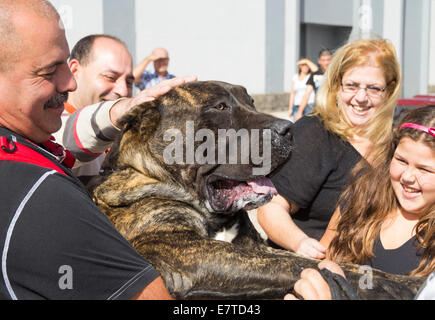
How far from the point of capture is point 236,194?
8.13ft

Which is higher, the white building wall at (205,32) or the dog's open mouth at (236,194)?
the white building wall at (205,32)

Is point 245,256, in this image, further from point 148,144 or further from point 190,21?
point 190,21

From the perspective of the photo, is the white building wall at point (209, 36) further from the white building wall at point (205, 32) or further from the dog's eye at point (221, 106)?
the dog's eye at point (221, 106)

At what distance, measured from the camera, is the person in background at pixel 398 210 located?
2221 mm

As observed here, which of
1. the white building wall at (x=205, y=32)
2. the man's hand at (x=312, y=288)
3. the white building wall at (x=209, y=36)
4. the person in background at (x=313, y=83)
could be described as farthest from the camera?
the white building wall at (x=209, y=36)

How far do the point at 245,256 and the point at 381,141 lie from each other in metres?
1.43

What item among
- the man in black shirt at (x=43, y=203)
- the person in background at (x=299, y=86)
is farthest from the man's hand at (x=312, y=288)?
the person in background at (x=299, y=86)

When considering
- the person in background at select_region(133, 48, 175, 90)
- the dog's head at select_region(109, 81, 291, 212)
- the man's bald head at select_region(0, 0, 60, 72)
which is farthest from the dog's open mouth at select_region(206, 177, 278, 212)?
the person in background at select_region(133, 48, 175, 90)

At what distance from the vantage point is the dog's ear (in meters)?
2.47

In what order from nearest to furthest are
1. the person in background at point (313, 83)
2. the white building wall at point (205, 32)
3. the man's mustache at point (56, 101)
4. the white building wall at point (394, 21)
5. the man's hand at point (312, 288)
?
the man's hand at point (312, 288)
the man's mustache at point (56, 101)
the person in background at point (313, 83)
the white building wall at point (205, 32)
the white building wall at point (394, 21)

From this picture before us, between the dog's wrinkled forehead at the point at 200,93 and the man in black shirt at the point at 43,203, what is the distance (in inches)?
32.4

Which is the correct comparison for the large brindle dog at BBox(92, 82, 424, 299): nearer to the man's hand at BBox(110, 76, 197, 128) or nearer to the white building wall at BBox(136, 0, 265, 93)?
the man's hand at BBox(110, 76, 197, 128)

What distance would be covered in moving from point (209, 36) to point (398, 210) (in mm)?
13082
